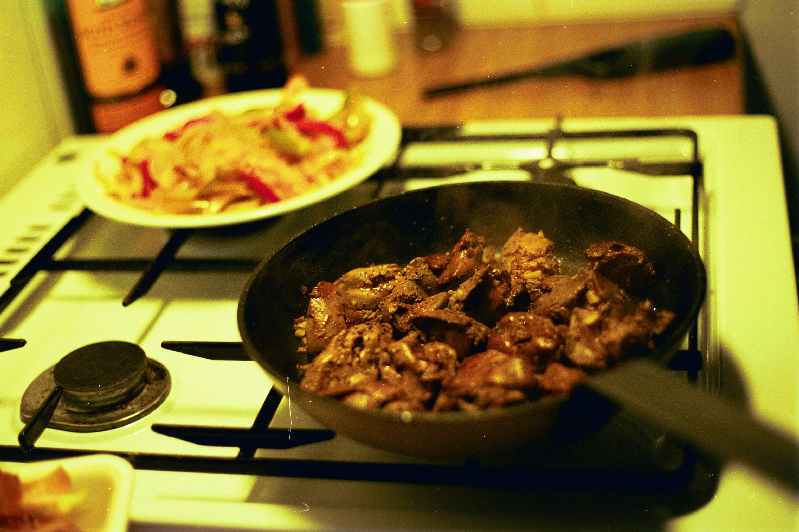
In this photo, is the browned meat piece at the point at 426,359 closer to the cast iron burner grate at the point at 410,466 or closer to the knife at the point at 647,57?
the cast iron burner grate at the point at 410,466

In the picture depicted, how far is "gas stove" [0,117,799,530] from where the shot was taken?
0.58 meters

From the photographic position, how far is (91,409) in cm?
71

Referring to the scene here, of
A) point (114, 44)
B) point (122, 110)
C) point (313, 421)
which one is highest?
point (114, 44)

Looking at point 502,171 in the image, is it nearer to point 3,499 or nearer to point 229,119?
point 229,119

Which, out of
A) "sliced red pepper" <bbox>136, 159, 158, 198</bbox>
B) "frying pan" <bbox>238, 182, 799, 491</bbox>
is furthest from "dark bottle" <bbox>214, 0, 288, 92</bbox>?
"frying pan" <bbox>238, 182, 799, 491</bbox>

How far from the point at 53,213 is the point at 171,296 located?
28cm

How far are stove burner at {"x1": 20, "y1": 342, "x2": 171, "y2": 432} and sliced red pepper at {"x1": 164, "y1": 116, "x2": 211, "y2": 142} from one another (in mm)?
398

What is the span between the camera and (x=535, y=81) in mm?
1375

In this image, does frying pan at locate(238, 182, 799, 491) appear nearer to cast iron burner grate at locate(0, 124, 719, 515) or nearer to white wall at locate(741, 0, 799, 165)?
cast iron burner grate at locate(0, 124, 719, 515)

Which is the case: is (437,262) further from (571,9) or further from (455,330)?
Result: (571,9)

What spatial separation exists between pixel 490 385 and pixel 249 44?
3.19 ft

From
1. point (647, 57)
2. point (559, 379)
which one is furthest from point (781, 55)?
point (559, 379)

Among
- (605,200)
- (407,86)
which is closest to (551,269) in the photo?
(605,200)

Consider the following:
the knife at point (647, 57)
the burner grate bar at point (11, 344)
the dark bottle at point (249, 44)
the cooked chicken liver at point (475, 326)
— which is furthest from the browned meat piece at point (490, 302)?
the dark bottle at point (249, 44)
